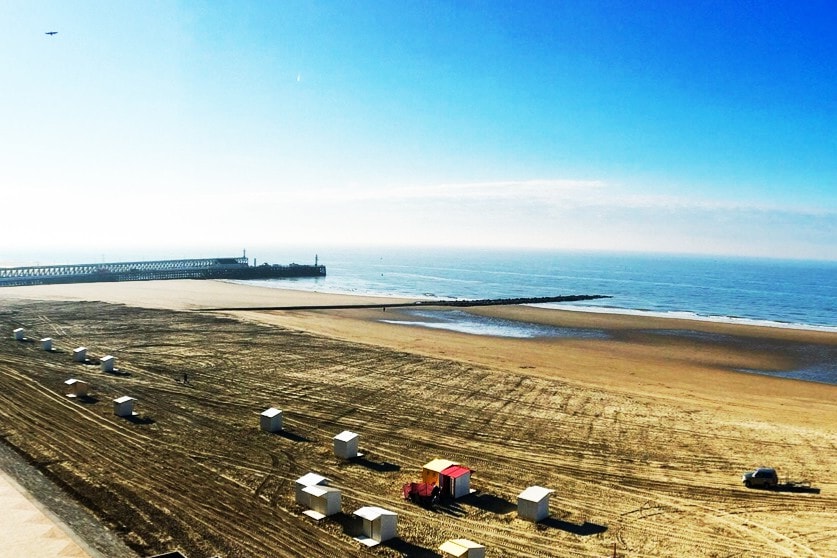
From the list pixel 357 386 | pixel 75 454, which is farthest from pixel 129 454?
pixel 357 386

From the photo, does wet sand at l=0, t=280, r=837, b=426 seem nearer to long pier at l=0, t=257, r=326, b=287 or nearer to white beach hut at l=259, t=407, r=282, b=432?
long pier at l=0, t=257, r=326, b=287

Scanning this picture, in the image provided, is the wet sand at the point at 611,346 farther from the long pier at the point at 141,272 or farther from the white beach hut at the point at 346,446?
the white beach hut at the point at 346,446

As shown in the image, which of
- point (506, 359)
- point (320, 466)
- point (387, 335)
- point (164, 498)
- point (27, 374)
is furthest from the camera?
point (387, 335)

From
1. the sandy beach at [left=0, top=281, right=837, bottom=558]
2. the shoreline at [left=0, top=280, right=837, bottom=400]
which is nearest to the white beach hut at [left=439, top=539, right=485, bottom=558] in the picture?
the sandy beach at [left=0, top=281, right=837, bottom=558]

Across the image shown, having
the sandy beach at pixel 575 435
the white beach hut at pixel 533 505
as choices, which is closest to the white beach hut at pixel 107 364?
the sandy beach at pixel 575 435

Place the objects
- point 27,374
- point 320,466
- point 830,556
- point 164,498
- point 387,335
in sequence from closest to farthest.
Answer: point 830,556 → point 164,498 → point 320,466 → point 27,374 → point 387,335

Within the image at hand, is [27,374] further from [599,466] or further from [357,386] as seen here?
[599,466]
